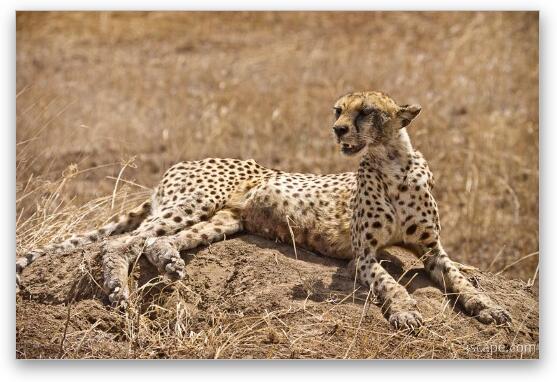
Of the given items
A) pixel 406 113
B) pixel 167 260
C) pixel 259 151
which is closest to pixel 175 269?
pixel 167 260

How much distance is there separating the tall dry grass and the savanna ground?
13 mm

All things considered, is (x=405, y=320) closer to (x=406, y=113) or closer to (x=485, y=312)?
(x=485, y=312)

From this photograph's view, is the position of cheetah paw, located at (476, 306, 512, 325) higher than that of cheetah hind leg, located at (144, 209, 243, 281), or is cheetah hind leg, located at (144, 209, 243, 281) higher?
cheetah hind leg, located at (144, 209, 243, 281)

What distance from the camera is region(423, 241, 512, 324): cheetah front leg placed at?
193 inches

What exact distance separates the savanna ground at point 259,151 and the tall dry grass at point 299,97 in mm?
13

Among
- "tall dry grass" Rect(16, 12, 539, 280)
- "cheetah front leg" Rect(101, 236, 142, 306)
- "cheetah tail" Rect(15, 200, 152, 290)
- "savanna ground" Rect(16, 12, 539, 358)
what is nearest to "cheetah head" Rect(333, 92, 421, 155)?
"savanna ground" Rect(16, 12, 539, 358)

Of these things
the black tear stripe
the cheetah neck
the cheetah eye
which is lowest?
the cheetah neck

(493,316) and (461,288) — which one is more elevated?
(461,288)

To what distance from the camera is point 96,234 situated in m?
5.41

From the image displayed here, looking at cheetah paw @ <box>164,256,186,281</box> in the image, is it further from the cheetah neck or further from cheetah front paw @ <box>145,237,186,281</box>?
the cheetah neck

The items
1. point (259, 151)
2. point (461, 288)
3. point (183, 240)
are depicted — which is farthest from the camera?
point (259, 151)

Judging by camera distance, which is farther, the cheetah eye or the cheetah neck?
the cheetah neck

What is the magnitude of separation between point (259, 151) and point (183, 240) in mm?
2131

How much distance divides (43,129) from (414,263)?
218 cm
